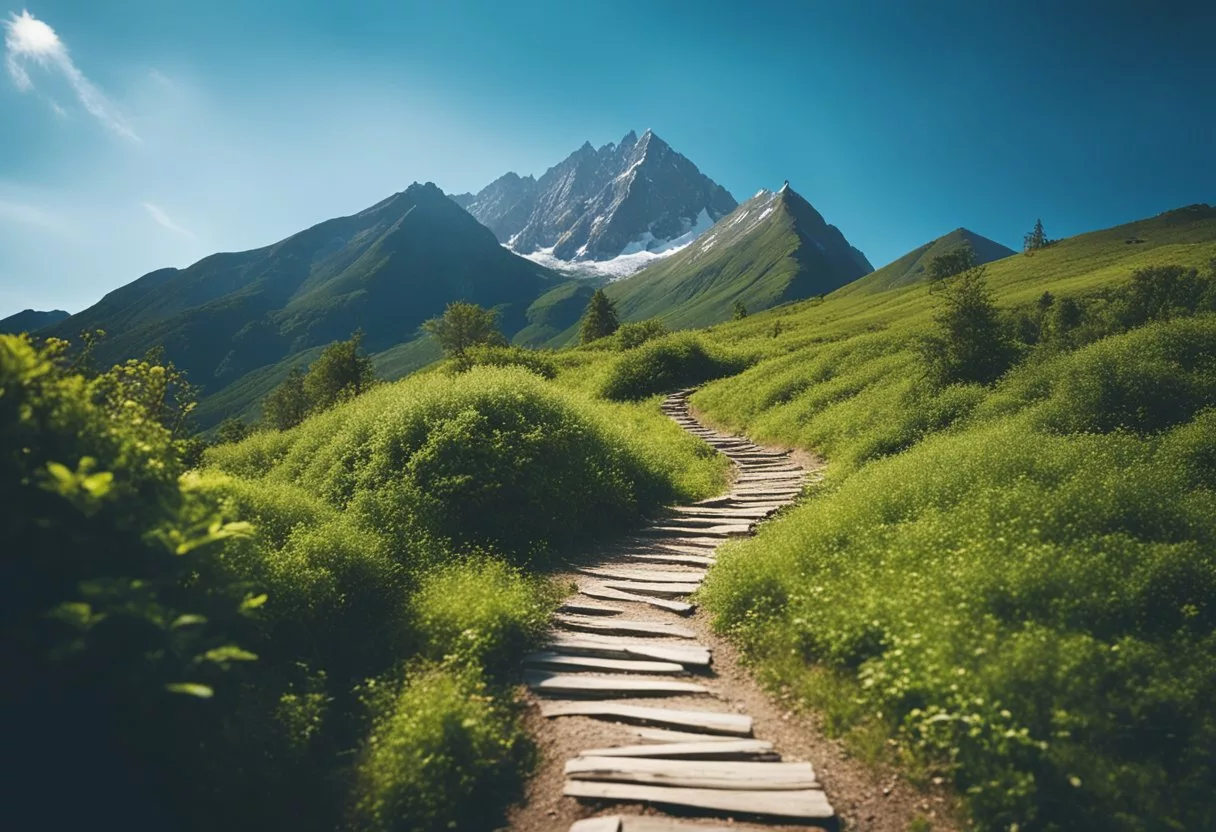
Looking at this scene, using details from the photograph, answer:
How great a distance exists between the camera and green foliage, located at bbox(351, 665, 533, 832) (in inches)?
240

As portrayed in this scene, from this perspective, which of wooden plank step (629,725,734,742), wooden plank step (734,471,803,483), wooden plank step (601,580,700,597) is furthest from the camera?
wooden plank step (734,471,803,483)

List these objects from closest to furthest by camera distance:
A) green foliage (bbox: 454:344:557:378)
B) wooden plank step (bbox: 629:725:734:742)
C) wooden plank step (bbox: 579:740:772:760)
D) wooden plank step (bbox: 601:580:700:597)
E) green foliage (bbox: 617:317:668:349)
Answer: wooden plank step (bbox: 579:740:772:760) < wooden plank step (bbox: 629:725:734:742) < wooden plank step (bbox: 601:580:700:597) < green foliage (bbox: 454:344:557:378) < green foliage (bbox: 617:317:668:349)

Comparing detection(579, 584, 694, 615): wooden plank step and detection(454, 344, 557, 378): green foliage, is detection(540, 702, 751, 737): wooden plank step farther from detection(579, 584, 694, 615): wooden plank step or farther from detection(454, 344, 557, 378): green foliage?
detection(454, 344, 557, 378): green foliage

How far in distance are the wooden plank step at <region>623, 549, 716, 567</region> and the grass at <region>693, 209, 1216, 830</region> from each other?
1.20 meters

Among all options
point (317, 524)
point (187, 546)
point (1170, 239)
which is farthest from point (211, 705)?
point (1170, 239)

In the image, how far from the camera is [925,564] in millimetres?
8734

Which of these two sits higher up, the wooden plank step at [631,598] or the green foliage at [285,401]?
the green foliage at [285,401]

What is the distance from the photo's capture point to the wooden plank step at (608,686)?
26.0ft

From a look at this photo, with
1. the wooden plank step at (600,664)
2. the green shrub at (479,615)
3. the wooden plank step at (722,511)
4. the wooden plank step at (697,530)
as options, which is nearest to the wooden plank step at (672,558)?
the wooden plank step at (697,530)

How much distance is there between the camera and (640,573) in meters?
11.7

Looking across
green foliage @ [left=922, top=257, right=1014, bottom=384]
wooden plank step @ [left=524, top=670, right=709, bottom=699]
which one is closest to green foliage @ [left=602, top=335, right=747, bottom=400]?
green foliage @ [left=922, top=257, right=1014, bottom=384]

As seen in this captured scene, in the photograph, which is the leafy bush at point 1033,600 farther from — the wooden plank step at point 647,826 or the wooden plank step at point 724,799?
the wooden plank step at point 647,826

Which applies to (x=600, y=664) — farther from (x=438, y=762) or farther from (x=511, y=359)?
(x=511, y=359)

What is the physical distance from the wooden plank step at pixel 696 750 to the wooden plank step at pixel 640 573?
14.5 feet
